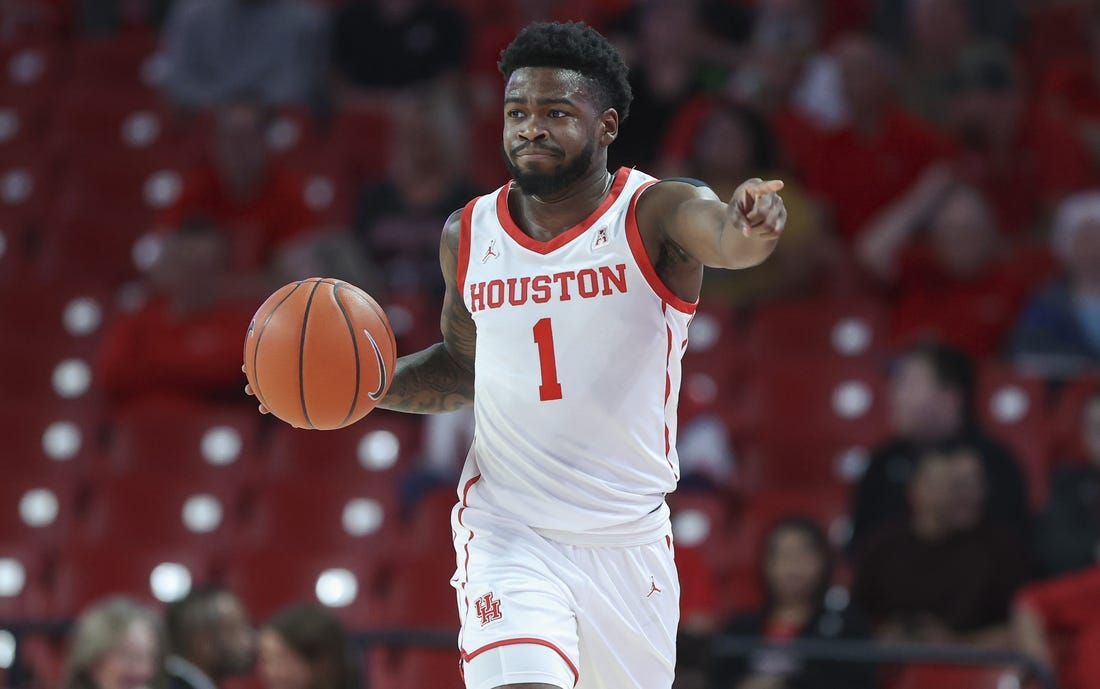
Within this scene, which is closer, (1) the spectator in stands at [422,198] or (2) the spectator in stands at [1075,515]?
(2) the spectator in stands at [1075,515]

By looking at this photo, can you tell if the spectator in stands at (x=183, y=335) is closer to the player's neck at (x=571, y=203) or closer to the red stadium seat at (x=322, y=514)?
the red stadium seat at (x=322, y=514)

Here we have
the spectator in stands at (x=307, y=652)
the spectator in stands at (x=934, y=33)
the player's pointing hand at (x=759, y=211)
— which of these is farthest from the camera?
the spectator in stands at (x=934, y=33)

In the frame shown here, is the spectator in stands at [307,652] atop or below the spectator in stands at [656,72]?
below

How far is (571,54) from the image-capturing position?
14.0ft

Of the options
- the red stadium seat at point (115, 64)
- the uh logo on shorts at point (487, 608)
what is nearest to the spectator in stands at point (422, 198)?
the red stadium seat at point (115, 64)

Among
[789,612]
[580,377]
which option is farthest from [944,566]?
[580,377]

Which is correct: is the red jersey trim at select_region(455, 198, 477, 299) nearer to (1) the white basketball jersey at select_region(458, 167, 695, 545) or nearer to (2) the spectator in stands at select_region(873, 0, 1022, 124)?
(1) the white basketball jersey at select_region(458, 167, 695, 545)

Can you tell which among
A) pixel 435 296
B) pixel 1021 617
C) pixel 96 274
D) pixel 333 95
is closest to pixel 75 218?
pixel 96 274

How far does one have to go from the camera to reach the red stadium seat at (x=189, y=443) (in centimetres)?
854

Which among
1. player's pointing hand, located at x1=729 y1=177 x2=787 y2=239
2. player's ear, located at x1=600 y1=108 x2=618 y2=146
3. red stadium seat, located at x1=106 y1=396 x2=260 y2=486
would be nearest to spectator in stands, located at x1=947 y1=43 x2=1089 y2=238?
red stadium seat, located at x1=106 y1=396 x2=260 y2=486

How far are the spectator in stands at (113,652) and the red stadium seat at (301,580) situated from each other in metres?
1.64

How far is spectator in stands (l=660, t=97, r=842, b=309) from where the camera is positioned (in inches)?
342

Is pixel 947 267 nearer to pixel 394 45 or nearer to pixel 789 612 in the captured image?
pixel 789 612

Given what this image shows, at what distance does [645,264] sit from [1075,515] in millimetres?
3873
